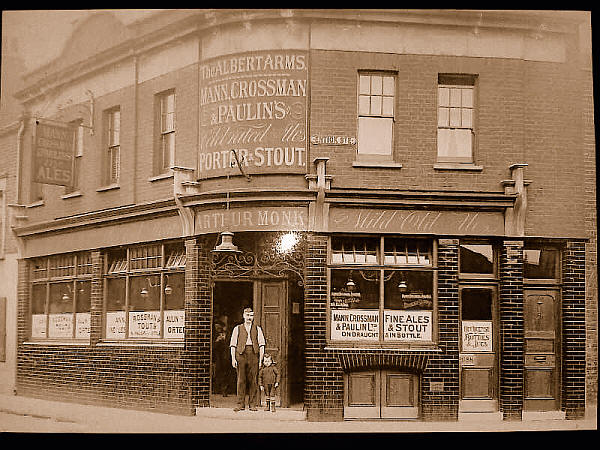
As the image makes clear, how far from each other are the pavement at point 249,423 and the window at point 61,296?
41.3 inches

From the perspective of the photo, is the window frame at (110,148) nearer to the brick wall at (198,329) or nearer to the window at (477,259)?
the brick wall at (198,329)

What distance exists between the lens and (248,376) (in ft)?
31.3

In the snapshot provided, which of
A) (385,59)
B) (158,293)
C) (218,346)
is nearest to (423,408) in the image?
(218,346)

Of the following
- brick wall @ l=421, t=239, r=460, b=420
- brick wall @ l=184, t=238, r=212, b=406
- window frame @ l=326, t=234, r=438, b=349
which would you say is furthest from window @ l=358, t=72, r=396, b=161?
brick wall @ l=184, t=238, r=212, b=406

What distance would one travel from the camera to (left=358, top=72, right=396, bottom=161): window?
385 inches

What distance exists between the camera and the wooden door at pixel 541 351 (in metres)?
9.81

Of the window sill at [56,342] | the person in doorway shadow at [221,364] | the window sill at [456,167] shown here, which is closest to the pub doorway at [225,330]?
the person in doorway shadow at [221,364]

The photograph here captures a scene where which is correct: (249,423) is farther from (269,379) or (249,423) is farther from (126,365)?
(126,365)

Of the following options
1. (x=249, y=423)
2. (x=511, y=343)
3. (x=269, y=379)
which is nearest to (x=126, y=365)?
(x=249, y=423)

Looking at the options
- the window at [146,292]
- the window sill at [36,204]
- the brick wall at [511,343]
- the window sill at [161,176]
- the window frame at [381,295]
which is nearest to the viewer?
the window frame at [381,295]

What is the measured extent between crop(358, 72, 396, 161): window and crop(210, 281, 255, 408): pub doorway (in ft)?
6.99

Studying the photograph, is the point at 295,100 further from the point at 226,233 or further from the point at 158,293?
the point at 158,293

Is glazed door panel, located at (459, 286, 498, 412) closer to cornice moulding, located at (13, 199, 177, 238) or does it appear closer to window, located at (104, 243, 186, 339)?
window, located at (104, 243, 186, 339)

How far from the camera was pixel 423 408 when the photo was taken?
9.67 meters
